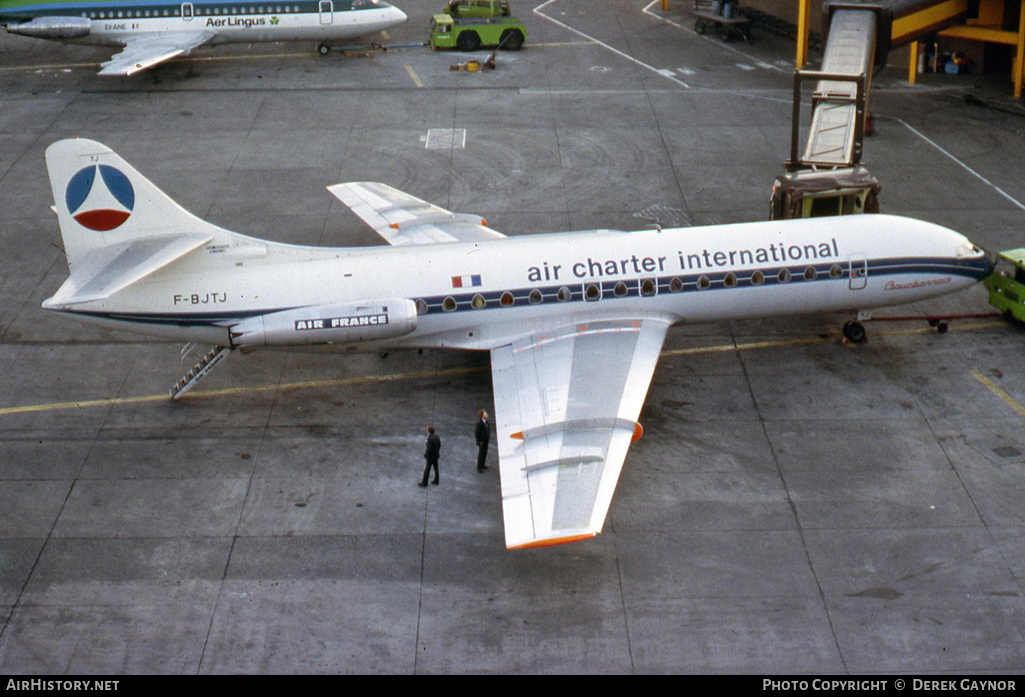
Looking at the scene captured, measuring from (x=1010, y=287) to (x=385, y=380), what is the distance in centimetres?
Result: 1630

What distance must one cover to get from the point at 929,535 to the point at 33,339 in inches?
862

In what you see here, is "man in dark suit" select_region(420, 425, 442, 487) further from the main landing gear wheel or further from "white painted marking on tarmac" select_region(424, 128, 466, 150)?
"white painted marking on tarmac" select_region(424, 128, 466, 150)

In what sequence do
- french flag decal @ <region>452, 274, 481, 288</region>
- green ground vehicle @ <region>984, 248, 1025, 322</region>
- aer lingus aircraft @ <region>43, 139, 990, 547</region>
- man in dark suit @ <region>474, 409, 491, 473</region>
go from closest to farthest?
man in dark suit @ <region>474, 409, 491, 473</region> < aer lingus aircraft @ <region>43, 139, 990, 547</region> < french flag decal @ <region>452, 274, 481, 288</region> < green ground vehicle @ <region>984, 248, 1025, 322</region>

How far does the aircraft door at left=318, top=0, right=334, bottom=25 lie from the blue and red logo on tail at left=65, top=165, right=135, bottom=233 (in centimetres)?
2728

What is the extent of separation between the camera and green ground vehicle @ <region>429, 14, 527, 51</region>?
5141 centimetres

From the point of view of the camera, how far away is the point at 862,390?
26.6 m

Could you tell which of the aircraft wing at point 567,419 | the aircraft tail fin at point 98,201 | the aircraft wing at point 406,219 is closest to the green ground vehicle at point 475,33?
the aircraft wing at point 406,219

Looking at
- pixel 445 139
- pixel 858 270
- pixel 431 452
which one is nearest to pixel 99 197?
Answer: pixel 431 452

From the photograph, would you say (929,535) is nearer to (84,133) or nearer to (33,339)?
(33,339)

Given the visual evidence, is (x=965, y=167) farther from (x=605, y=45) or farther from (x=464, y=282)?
(x=464, y=282)

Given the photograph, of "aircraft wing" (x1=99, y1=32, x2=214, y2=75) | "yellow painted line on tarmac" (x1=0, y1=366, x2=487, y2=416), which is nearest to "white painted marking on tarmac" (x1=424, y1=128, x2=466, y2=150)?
"aircraft wing" (x1=99, y1=32, x2=214, y2=75)

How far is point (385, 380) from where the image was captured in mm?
27406

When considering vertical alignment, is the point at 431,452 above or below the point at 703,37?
below

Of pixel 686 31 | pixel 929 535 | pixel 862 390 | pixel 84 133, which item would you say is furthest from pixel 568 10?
pixel 929 535
